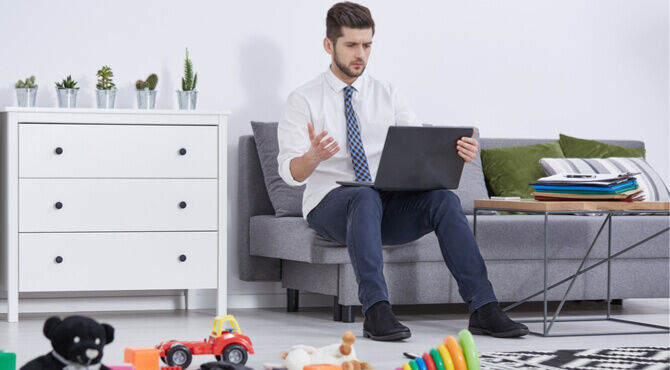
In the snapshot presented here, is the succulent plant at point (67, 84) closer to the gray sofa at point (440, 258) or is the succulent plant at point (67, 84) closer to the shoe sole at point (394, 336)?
the gray sofa at point (440, 258)

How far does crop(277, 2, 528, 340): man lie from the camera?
288cm

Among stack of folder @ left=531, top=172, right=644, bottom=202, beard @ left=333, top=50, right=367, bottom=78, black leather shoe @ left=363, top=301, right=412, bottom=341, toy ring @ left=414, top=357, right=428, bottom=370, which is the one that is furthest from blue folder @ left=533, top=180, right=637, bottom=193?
toy ring @ left=414, top=357, right=428, bottom=370

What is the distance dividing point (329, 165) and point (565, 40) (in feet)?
5.82

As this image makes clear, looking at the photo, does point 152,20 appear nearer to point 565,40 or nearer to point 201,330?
point 201,330

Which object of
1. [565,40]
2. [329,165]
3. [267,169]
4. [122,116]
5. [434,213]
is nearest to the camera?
[434,213]

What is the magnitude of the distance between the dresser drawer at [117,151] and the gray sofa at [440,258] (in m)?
0.34

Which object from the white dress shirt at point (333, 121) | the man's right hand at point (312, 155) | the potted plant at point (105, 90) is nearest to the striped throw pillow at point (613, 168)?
the white dress shirt at point (333, 121)

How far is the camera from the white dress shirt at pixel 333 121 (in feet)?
10.5

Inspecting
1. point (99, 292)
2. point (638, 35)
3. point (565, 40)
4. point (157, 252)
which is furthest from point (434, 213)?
point (638, 35)

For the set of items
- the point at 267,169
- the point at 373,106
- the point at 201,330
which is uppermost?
the point at 373,106

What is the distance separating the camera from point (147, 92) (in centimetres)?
367

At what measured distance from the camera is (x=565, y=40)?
14.7ft

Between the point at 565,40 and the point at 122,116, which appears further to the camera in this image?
the point at 565,40

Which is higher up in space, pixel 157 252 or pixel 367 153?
pixel 367 153
